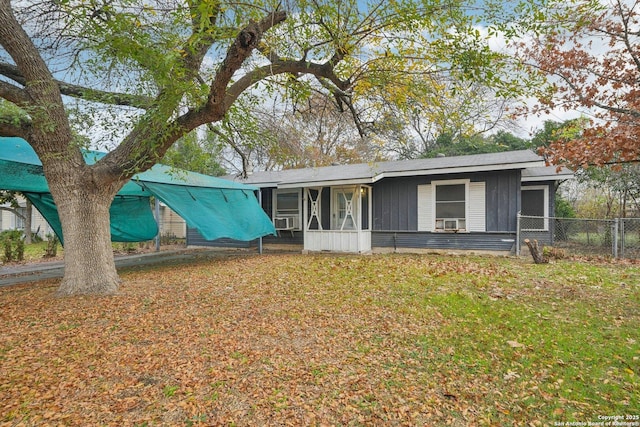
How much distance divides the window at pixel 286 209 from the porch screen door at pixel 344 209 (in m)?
1.56

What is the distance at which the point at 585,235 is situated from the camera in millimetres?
11938

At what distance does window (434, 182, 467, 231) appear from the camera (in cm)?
1056

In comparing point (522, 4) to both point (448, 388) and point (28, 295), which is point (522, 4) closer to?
point (448, 388)

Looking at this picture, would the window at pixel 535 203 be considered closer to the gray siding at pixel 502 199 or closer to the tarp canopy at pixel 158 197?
the gray siding at pixel 502 199

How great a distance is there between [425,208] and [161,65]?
887 centimetres

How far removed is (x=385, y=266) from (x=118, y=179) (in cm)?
572

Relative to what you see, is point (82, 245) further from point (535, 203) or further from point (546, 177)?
point (535, 203)

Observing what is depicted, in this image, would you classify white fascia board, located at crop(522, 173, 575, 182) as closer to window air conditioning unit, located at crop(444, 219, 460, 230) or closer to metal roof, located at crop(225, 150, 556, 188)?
metal roof, located at crop(225, 150, 556, 188)

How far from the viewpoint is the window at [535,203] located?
10938 millimetres

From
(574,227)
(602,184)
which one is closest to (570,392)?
(574,227)

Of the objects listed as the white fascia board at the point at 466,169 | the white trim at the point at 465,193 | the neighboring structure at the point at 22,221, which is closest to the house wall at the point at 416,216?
the white trim at the point at 465,193

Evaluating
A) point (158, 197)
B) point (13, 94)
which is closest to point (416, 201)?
point (158, 197)

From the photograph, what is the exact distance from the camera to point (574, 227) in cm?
1170

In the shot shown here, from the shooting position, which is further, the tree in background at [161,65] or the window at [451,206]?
the window at [451,206]
